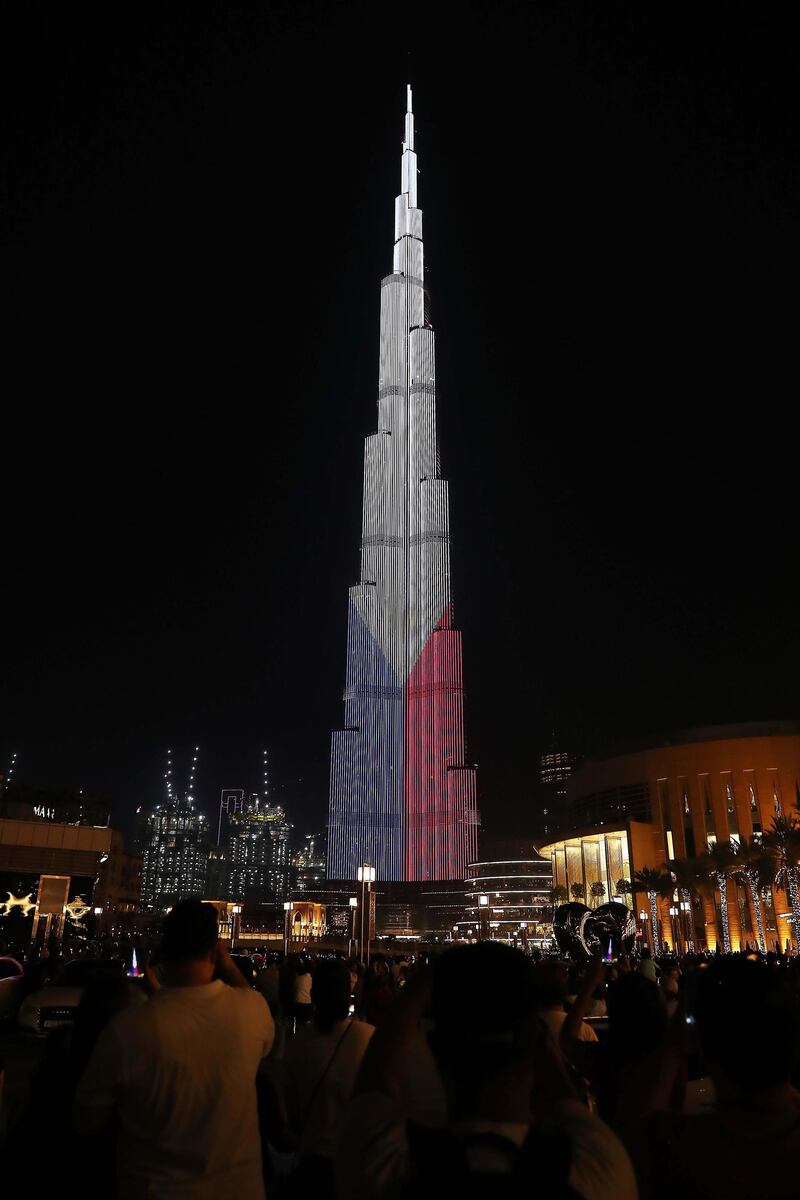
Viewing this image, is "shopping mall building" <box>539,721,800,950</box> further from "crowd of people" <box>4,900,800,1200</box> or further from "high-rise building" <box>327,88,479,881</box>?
"crowd of people" <box>4,900,800,1200</box>

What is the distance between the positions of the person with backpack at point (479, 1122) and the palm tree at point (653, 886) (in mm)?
76020

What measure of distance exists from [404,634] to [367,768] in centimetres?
2624

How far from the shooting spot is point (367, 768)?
15062cm

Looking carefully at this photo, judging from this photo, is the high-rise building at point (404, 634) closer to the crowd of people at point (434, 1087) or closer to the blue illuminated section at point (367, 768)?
the blue illuminated section at point (367, 768)

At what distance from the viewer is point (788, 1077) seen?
2277mm

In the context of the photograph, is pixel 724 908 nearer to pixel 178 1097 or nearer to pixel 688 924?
pixel 688 924

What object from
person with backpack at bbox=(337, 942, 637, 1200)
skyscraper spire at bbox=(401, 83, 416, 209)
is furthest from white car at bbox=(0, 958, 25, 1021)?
skyscraper spire at bbox=(401, 83, 416, 209)

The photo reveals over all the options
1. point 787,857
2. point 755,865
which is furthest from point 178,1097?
point 755,865

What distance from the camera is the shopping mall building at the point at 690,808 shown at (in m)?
76.2

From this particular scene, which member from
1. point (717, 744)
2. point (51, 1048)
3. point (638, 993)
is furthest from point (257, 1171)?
point (717, 744)

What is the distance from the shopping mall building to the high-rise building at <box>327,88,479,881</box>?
57236 mm

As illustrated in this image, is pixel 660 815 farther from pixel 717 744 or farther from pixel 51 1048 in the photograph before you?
pixel 51 1048

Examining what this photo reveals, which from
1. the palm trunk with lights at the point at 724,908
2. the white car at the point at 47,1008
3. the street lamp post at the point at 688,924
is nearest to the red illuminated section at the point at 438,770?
the street lamp post at the point at 688,924

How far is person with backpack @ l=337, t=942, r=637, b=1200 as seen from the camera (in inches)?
73.5
